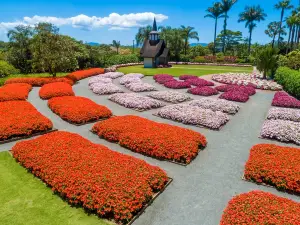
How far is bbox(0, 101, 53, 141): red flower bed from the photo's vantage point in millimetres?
14012

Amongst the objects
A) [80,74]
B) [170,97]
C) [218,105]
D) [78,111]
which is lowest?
[218,105]

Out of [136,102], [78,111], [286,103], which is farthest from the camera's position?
[286,103]

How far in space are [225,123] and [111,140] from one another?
8.62 m

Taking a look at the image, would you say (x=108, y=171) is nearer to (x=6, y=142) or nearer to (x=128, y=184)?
(x=128, y=184)

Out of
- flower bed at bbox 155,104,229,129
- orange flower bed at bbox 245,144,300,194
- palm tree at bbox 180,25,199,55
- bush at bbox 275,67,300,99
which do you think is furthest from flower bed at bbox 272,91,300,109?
palm tree at bbox 180,25,199,55

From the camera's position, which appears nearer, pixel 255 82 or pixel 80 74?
pixel 255 82

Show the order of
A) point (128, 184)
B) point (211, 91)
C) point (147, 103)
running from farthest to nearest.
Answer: point (211, 91) → point (147, 103) → point (128, 184)

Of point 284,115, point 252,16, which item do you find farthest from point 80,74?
point 252,16

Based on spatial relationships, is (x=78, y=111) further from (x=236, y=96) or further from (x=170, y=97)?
(x=236, y=96)

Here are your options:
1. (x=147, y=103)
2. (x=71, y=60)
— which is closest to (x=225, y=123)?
(x=147, y=103)

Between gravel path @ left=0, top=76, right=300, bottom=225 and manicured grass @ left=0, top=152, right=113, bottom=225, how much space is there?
7.23 feet

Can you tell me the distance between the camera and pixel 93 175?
899 cm

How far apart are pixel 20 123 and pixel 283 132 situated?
54.1ft

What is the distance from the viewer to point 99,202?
779cm
